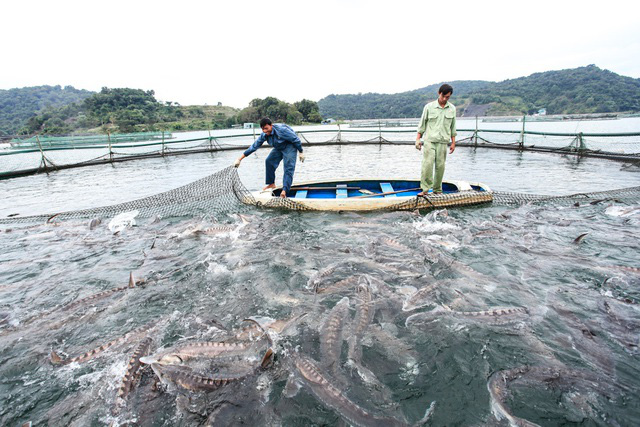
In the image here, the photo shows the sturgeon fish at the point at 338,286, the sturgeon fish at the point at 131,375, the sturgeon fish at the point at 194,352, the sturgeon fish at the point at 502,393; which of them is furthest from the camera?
the sturgeon fish at the point at 338,286

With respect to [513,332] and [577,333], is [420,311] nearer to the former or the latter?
[513,332]

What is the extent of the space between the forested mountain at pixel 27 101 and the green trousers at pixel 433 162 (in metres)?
100

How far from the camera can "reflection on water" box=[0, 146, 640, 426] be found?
2.77 m

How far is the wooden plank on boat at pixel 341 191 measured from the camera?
909cm

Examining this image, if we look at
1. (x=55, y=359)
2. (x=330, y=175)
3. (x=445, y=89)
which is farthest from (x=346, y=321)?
(x=330, y=175)

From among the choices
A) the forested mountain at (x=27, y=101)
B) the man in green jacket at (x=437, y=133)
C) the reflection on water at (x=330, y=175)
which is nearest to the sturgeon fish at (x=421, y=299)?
the man in green jacket at (x=437, y=133)

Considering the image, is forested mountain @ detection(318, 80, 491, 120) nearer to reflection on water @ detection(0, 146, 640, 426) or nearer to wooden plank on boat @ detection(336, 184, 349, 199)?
wooden plank on boat @ detection(336, 184, 349, 199)

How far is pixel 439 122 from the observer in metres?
7.66

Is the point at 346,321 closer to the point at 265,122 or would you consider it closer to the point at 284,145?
the point at 265,122

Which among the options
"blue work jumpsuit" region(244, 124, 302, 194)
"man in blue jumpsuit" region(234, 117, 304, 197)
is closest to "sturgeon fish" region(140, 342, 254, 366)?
"man in blue jumpsuit" region(234, 117, 304, 197)

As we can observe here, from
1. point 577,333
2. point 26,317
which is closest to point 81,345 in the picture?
point 26,317

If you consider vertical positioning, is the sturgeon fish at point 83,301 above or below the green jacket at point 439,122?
below

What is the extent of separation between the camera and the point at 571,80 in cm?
8144

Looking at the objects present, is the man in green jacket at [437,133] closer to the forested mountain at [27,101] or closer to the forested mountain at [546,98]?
the forested mountain at [546,98]
